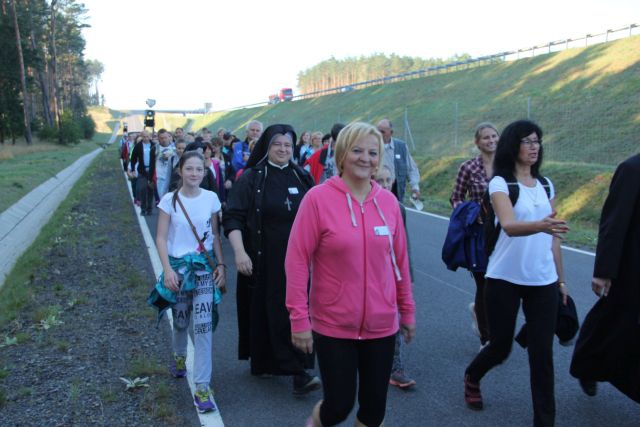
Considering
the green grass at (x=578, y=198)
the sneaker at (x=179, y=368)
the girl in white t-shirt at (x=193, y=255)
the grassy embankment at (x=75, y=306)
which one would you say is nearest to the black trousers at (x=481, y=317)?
the girl in white t-shirt at (x=193, y=255)

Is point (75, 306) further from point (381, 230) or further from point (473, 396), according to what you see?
point (381, 230)

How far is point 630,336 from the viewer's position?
381 centimetres

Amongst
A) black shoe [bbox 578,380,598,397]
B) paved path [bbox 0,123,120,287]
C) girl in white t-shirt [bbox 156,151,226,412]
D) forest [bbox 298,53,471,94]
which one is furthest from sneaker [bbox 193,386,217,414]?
forest [bbox 298,53,471,94]

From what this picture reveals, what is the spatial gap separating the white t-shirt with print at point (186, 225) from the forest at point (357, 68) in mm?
111855

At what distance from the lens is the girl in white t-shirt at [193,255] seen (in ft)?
14.9

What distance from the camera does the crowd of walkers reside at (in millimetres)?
3012

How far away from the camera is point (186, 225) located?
4.67 meters

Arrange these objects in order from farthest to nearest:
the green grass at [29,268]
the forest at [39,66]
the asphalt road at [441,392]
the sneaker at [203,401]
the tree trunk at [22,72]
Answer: the forest at [39,66] → the tree trunk at [22,72] → the green grass at [29,268] → the sneaker at [203,401] → the asphalt road at [441,392]

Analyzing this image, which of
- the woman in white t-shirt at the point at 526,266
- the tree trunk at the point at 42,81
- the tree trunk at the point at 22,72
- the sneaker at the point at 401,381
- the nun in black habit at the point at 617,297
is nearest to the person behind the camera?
the nun in black habit at the point at 617,297

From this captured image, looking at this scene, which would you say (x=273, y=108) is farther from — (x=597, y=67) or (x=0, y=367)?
(x=0, y=367)

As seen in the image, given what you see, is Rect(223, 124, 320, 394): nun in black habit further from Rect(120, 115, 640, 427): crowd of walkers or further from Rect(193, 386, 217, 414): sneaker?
Rect(193, 386, 217, 414): sneaker

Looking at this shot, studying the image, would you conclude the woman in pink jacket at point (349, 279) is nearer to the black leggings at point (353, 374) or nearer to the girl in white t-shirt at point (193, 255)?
the black leggings at point (353, 374)

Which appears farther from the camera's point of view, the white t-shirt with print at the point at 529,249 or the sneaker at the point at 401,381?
the sneaker at the point at 401,381

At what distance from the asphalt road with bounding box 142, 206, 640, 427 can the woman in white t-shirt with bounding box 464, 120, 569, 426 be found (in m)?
0.55
